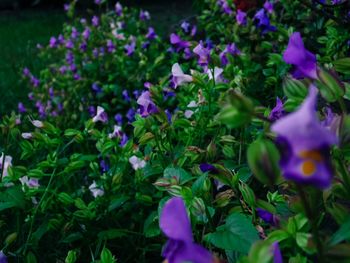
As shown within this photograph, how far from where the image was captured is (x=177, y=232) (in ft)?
1.58

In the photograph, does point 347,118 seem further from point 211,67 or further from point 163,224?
point 211,67

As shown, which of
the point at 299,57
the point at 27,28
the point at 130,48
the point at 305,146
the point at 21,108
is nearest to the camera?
the point at 305,146

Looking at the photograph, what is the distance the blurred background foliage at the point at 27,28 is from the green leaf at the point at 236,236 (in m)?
2.40

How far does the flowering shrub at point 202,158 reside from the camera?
0.52 metres

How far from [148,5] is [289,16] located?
24.4ft

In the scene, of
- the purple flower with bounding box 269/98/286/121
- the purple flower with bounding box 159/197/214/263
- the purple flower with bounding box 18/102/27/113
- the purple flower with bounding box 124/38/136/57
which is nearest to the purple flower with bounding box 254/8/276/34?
the purple flower with bounding box 124/38/136/57

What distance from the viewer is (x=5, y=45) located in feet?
18.8

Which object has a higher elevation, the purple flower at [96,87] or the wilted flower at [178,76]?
the wilted flower at [178,76]

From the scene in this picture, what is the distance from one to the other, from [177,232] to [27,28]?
6771mm

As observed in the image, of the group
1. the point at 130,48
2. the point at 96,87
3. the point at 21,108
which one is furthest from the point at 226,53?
the point at 21,108

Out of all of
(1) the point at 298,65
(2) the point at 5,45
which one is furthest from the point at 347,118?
(2) the point at 5,45

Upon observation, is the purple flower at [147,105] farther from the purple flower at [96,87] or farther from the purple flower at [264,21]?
the purple flower at [96,87]

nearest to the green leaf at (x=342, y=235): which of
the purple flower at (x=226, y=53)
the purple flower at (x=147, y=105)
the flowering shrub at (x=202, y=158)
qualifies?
the flowering shrub at (x=202, y=158)

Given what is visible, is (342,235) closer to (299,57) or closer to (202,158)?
(299,57)
